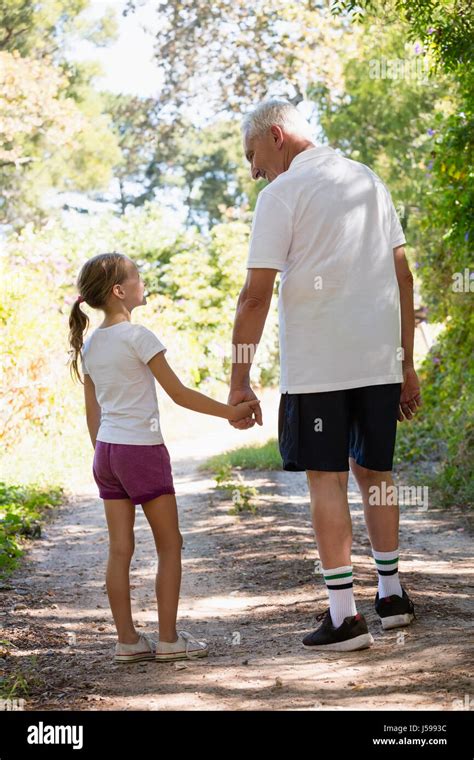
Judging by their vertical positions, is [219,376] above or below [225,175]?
below

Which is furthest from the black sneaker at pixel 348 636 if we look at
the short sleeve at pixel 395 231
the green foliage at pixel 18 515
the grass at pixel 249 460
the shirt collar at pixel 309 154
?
the grass at pixel 249 460

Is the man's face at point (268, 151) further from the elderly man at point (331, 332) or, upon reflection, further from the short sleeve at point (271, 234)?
the short sleeve at point (271, 234)

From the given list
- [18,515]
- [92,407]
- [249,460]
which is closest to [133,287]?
[92,407]

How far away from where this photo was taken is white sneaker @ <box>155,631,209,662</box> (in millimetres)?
3633

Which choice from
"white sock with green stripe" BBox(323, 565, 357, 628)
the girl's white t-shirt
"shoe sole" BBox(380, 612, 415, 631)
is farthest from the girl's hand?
"shoe sole" BBox(380, 612, 415, 631)

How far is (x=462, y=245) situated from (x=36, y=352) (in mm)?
4732

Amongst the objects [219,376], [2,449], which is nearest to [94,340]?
[2,449]

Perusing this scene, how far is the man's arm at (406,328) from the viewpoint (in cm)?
397

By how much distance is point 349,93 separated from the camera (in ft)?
58.9

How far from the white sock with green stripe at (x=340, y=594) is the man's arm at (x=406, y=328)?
0.73 metres

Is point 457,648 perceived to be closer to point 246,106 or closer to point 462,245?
point 462,245

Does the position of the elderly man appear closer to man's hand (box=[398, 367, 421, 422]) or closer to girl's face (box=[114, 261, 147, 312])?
man's hand (box=[398, 367, 421, 422])

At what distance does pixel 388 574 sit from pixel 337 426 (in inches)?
27.7
